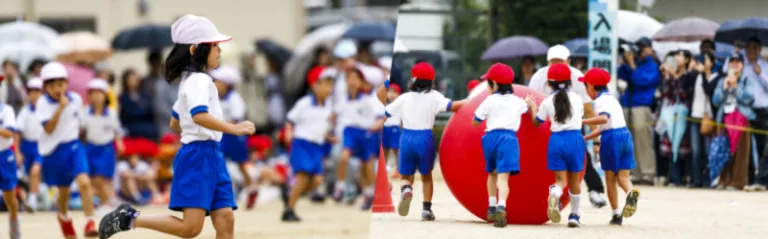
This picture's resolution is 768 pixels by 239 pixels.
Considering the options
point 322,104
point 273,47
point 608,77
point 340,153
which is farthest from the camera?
point 273,47

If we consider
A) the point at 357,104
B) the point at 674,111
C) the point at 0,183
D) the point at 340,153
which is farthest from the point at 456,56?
the point at 340,153

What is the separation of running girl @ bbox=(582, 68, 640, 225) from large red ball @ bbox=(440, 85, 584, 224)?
32cm

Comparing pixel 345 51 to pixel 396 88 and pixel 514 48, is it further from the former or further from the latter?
pixel 396 88

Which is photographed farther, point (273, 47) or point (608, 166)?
point (273, 47)

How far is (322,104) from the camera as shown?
1722cm

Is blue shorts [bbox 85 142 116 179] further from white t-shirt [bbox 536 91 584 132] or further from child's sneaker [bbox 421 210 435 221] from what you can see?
white t-shirt [bbox 536 91 584 132]

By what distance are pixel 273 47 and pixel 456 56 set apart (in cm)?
2033

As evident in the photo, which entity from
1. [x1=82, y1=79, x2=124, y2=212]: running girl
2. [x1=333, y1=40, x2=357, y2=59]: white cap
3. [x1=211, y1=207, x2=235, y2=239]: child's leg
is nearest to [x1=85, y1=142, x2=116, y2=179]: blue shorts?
[x1=82, y1=79, x2=124, y2=212]: running girl

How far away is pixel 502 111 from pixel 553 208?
0.65 m

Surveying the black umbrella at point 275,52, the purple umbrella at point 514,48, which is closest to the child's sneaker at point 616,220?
the purple umbrella at point 514,48

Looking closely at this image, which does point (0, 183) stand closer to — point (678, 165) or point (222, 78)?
point (678, 165)

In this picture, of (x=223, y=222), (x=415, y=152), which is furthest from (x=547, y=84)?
(x=223, y=222)

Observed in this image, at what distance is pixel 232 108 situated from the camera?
19000mm

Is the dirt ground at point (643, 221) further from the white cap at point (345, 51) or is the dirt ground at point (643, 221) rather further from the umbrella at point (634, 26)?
the white cap at point (345, 51)
